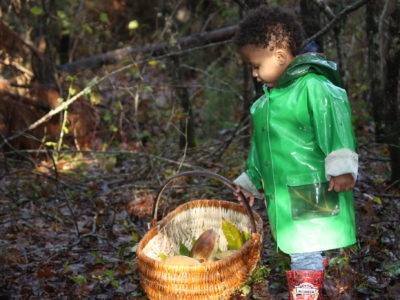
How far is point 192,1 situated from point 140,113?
371 cm

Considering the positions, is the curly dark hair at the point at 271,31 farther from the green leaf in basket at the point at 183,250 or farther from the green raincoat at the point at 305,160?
the green leaf in basket at the point at 183,250

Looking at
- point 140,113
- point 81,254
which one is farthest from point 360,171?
point 140,113

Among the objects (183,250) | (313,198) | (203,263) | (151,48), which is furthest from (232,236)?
(151,48)

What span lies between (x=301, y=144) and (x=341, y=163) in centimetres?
28

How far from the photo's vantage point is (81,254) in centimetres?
368

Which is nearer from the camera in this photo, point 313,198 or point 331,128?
point 331,128

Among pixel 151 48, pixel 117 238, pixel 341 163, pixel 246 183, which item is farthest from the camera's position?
pixel 151 48

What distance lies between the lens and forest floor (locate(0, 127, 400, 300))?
9.66 ft

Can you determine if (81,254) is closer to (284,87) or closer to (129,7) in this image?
(284,87)

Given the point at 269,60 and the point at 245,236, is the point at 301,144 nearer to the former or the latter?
the point at 269,60

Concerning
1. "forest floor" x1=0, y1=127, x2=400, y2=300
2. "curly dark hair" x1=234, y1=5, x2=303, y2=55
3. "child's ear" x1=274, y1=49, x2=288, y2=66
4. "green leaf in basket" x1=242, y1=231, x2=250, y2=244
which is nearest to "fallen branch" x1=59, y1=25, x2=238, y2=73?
"forest floor" x1=0, y1=127, x2=400, y2=300

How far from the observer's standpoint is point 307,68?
91.4 inches

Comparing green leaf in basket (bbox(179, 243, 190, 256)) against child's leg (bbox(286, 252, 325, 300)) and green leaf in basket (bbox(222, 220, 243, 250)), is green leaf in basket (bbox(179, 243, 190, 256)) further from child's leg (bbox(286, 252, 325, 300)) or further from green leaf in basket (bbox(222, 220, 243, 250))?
child's leg (bbox(286, 252, 325, 300))

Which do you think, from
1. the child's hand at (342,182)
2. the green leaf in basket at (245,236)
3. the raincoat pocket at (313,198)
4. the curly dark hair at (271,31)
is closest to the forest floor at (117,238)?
the green leaf in basket at (245,236)
